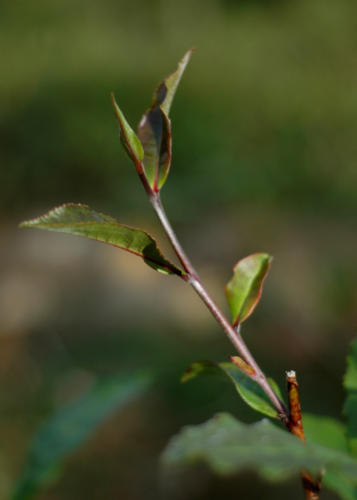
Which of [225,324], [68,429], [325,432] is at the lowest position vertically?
[325,432]

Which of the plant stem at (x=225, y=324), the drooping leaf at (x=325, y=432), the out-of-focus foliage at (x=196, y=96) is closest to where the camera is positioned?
the plant stem at (x=225, y=324)

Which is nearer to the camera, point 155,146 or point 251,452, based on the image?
point 251,452

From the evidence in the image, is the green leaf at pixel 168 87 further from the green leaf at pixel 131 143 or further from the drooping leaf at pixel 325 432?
the drooping leaf at pixel 325 432

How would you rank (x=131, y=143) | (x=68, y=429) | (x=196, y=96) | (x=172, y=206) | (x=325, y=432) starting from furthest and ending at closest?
(x=196, y=96)
(x=172, y=206)
(x=68, y=429)
(x=325, y=432)
(x=131, y=143)

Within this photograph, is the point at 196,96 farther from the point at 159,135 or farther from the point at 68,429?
the point at 159,135

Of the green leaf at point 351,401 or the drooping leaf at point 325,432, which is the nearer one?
the green leaf at point 351,401

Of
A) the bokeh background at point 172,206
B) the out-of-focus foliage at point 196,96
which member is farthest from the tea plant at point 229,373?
the out-of-focus foliage at point 196,96

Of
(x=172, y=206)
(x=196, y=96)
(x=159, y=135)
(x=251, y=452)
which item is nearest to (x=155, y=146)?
(x=159, y=135)

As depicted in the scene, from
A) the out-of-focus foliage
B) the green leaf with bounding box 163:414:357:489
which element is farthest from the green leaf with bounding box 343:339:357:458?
the out-of-focus foliage
